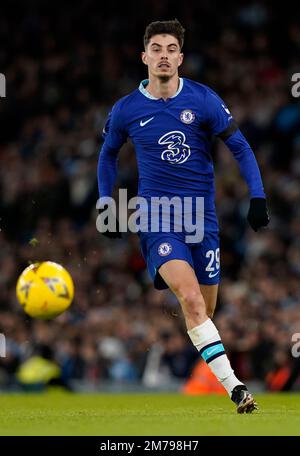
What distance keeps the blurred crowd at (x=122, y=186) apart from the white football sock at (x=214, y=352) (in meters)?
5.65

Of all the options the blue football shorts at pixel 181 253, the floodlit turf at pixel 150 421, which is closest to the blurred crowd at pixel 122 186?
the floodlit turf at pixel 150 421

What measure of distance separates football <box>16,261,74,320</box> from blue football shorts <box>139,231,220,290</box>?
5.44 ft

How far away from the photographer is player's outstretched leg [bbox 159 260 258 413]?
8078 millimetres

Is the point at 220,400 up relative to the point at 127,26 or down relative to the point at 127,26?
down

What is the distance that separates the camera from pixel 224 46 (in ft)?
62.8

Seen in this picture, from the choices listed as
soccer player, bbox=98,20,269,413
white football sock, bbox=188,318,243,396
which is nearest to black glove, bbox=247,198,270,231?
soccer player, bbox=98,20,269,413

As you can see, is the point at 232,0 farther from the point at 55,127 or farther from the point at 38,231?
the point at 38,231

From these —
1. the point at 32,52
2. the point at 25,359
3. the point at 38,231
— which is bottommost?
the point at 25,359

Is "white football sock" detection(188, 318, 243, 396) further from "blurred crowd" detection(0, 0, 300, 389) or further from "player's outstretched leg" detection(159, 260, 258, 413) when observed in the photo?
"blurred crowd" detection(0, 0, 300, 389)

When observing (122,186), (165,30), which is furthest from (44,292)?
(122,186)

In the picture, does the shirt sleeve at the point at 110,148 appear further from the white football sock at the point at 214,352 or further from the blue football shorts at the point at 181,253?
the white football sock at the point at 214,352

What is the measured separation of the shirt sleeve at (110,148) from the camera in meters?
8.84

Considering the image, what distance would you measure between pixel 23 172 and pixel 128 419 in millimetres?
12319
